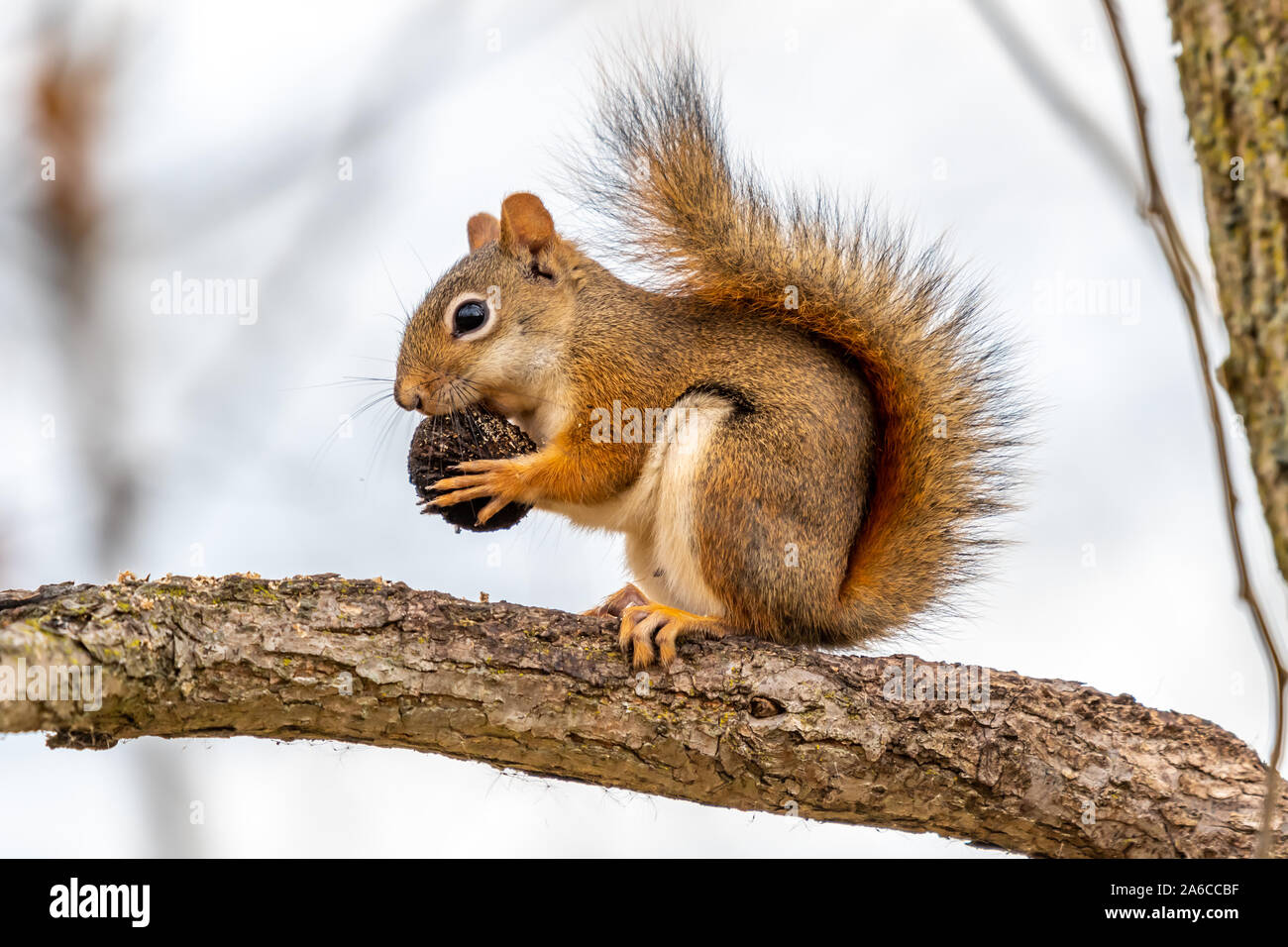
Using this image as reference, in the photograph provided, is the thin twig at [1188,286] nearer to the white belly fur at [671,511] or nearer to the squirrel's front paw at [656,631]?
the squirrel's front paw at [656,631]

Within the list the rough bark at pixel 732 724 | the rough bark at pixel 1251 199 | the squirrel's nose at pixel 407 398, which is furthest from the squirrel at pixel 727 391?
the rough bark at pixel 1251 199

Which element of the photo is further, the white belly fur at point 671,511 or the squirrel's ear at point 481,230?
the squirrel's ear at point 481,230

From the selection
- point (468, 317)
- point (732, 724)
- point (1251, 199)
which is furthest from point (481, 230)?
point (1251, 199)

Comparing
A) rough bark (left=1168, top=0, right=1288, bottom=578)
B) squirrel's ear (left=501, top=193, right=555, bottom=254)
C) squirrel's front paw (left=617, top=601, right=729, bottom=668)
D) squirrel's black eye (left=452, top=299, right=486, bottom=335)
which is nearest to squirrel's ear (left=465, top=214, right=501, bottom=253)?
squirrel's ear (left=501, top=193, right=555, bottom=254)

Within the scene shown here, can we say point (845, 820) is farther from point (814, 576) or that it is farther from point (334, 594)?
point (334, 594)

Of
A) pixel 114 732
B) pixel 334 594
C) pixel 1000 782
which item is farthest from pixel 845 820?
pixel 114 732

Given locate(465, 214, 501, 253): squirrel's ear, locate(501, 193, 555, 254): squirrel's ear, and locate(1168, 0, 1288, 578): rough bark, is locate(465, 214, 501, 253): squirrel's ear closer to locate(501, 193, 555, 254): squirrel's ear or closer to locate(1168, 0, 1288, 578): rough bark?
locate(501, 193, 555, 254): squirrel's ear
